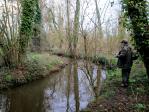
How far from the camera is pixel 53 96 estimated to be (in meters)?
10.6

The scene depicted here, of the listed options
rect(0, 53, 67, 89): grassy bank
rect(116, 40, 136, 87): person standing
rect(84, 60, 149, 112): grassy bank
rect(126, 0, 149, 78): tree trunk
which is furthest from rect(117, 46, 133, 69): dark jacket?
rect(0, 53, 67, 89): grassy bank

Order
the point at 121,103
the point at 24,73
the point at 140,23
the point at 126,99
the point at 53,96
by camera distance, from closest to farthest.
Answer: the point at 121,103
the point at 126,99
the point at 140,23
the point at 53,96
the point at 24,73

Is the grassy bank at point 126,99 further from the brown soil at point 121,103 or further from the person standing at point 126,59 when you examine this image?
the person standing at point 126,59

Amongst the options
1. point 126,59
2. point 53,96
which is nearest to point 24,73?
point 53,96

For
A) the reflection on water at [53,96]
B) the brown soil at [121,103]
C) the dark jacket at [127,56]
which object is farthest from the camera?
the dark jacket at [127,56]

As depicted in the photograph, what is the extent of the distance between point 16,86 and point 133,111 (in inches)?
295

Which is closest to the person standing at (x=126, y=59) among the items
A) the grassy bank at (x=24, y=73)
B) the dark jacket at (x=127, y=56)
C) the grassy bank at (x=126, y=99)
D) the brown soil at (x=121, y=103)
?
the dark jacket at (x=127, y=56)

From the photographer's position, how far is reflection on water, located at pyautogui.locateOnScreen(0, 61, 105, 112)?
8711 millimetres

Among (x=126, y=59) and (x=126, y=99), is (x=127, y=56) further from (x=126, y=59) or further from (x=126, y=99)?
(x=126, y=99)

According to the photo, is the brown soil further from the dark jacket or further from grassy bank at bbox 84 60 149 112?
the dark jacket

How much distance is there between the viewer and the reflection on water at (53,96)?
28.6 ft

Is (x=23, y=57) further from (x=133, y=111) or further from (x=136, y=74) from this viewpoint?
(x=133, y=111)

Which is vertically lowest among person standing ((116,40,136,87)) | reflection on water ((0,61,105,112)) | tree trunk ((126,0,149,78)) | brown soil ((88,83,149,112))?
reflection on water ((0,61,105,112))

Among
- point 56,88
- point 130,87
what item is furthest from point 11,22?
point 130,87
